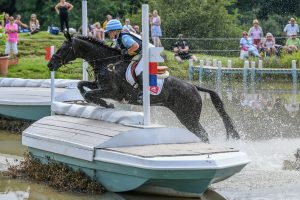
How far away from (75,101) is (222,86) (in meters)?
12.8

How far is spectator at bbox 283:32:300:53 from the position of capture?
97.2ft

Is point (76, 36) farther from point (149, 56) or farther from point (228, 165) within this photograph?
point (228, 165)

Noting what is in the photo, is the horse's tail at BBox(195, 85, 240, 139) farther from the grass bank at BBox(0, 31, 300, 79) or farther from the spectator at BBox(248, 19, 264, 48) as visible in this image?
the spectator at BBox(248, 19, 264, 48)

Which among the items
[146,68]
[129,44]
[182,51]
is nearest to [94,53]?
[129,44]

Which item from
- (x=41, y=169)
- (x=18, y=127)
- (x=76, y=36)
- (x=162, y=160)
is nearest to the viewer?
(x=162, y=160)

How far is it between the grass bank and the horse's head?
10526mm

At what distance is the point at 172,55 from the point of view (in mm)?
29641

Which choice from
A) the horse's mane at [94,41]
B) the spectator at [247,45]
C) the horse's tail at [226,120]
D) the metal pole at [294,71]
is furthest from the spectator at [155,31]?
the horse's mane at [94,41]

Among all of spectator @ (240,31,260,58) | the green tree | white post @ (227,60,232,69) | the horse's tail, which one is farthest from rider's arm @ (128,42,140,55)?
the green tree

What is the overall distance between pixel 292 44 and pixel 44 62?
9.08 metres

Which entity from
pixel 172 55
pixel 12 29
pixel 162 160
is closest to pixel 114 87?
pixel 162 160

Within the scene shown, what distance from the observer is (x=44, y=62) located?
26.8 meters

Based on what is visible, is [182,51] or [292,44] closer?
[182,51]

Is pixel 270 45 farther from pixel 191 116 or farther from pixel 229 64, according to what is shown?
pixel 191 116
